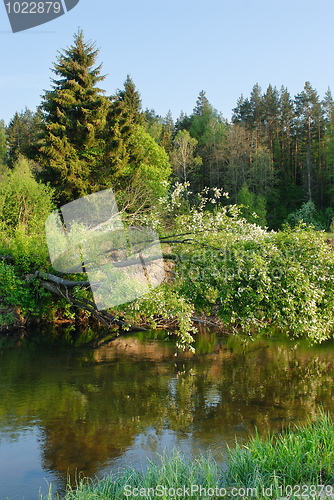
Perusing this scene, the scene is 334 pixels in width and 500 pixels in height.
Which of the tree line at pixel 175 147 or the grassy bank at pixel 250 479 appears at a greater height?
the tree line at pixel 175 147

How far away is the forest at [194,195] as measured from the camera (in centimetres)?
1062

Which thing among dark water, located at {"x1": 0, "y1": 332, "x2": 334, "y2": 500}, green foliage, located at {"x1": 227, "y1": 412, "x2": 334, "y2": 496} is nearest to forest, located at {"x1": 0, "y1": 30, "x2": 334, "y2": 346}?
dark water, located at {"x1": 0, "y1": 332, "x2": 334, "y2": 500}

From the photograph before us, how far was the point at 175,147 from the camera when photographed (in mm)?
53812

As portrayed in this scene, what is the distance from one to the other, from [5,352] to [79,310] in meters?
5.43

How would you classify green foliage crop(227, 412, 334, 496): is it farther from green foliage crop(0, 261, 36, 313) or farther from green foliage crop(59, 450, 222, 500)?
green foliage crop(0, 261, 36, 313)

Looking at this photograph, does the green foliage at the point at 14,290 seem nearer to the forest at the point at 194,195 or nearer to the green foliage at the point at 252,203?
the forest at the point at 194,195

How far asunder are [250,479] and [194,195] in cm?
3478

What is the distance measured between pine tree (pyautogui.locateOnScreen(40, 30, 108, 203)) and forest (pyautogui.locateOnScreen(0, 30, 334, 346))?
9cm

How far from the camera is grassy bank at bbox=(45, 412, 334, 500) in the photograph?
4.59 metres

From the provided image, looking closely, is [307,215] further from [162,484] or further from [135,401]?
[162,484]

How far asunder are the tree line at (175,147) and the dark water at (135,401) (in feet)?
49.5

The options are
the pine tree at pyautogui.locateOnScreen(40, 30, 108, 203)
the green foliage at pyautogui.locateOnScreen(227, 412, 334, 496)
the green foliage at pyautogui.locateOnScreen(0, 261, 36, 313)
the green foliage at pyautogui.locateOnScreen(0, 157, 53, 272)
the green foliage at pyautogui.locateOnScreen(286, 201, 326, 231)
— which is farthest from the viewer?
the green foliage at pyautogui.locateOnScreen(286, 201, 326, 231)

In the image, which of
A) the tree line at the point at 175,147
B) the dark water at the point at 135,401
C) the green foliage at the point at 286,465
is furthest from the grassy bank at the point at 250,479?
the tree line at the point at 175,147

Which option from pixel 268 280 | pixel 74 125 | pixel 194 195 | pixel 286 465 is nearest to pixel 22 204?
pixel 74 125
